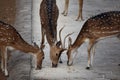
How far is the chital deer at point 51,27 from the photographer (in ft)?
19.9

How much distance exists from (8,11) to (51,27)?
129 inches

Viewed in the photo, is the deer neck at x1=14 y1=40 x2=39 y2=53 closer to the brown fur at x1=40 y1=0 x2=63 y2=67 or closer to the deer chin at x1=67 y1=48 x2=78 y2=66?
the brown fur at x1=40 y1=0 x2=63 y2=67

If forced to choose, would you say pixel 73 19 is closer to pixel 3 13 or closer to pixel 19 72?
pixel 3 13

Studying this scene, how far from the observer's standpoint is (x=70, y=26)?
8594mm

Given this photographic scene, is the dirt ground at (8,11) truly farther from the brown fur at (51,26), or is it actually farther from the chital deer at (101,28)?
the chital deer at (101,28)

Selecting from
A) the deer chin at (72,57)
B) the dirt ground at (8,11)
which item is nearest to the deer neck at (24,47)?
the deer chin at (72,57)

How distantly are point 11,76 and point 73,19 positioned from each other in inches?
142

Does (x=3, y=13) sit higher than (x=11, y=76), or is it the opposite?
(x=3, y=13)

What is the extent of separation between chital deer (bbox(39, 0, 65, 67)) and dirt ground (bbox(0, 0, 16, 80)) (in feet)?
5.79

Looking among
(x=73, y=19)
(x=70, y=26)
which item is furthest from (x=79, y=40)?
(x=73, y=19)

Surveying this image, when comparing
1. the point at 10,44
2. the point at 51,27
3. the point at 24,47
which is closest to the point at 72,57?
the point at 51,27

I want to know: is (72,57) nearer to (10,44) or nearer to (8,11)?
(10,44)

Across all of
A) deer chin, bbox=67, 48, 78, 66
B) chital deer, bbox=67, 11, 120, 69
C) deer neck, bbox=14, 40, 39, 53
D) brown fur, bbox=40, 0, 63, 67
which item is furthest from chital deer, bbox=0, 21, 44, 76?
chital deer, bbox=67, 11, 120, 69

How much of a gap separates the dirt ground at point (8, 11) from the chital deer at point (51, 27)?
5.79 feet
